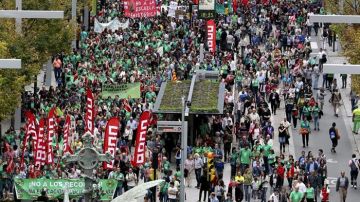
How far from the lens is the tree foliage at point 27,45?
50250mm

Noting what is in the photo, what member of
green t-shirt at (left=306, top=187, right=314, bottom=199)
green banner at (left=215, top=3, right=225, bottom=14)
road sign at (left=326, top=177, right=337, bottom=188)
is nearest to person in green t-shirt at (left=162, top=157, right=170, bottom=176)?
green t-shirt at (left=306, top=187, right=314, bottom=199)

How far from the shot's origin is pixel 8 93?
5012 centimetres

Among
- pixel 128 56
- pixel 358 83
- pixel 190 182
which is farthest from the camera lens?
pixel 128 56

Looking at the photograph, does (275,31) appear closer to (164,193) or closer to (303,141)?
(303,141)

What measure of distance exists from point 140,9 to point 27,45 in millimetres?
18806

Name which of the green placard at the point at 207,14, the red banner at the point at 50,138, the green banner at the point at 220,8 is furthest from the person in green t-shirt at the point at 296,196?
the green banner at the point at 220,8

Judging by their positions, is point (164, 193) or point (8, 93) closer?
point (164, 193)

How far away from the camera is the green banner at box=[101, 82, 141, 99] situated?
5716cm

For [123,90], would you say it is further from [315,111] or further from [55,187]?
[55,187]

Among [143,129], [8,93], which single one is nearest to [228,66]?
[8,93]

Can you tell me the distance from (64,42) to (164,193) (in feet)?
63.5

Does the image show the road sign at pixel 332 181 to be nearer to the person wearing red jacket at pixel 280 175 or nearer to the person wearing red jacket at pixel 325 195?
the person wearing red jacket at pixel 280 175

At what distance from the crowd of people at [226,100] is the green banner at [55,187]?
1554 millimetres

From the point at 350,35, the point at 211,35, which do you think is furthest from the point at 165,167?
the point at 211,35
